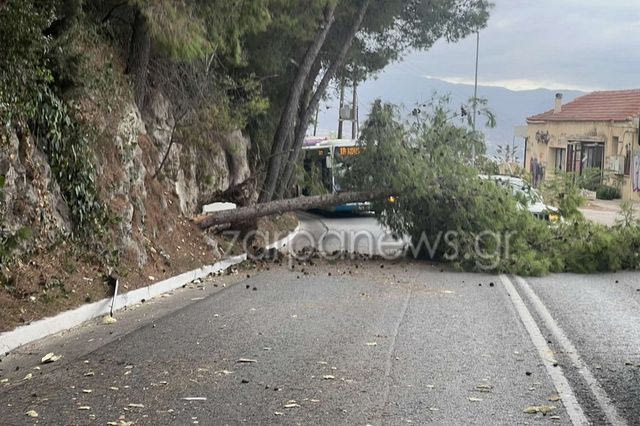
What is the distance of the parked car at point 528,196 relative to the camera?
18.1 metres

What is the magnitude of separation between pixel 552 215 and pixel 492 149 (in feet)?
6.83

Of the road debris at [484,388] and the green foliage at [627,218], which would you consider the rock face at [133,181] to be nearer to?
the road debris at [484,388]

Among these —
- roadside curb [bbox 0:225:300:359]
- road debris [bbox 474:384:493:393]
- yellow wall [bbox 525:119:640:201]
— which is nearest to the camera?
road debris [bbox 474:384:493:393]

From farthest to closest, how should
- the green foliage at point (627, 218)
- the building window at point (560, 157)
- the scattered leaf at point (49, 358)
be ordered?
the building window at point (560, 157) → the green foliage at point (627, 218) → the scattered leaf at point (49, 358)

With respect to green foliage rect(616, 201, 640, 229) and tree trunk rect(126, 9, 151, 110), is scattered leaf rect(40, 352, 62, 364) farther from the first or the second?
green foliage rect(616, 201, 640, 229)

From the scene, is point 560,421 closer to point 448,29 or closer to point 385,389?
point 385,389

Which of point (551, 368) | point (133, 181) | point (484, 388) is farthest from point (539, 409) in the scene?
point (133, 181)

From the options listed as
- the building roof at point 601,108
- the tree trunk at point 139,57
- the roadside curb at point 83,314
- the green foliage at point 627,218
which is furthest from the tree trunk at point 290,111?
the building roof at point 601,108

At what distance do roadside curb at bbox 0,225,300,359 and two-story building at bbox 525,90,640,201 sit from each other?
3104 centimetres

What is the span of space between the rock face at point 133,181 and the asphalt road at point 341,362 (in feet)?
5.37

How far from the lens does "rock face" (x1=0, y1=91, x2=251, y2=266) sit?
37.7ft

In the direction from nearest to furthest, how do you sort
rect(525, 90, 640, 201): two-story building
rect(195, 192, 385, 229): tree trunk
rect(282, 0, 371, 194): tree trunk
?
rect(195, 192, 385, 229): tree trunk → rect(282, 0, 371, 194): tree trunk → rect(525, 90, 640, 201): two-story building

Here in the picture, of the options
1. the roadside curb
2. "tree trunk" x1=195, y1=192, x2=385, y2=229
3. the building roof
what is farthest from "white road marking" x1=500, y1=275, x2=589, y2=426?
the building roof

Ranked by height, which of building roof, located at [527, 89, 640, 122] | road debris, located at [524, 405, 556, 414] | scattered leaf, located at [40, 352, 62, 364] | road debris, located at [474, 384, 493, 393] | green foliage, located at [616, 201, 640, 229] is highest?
building roof, located at [527, 89, 640, 122]
